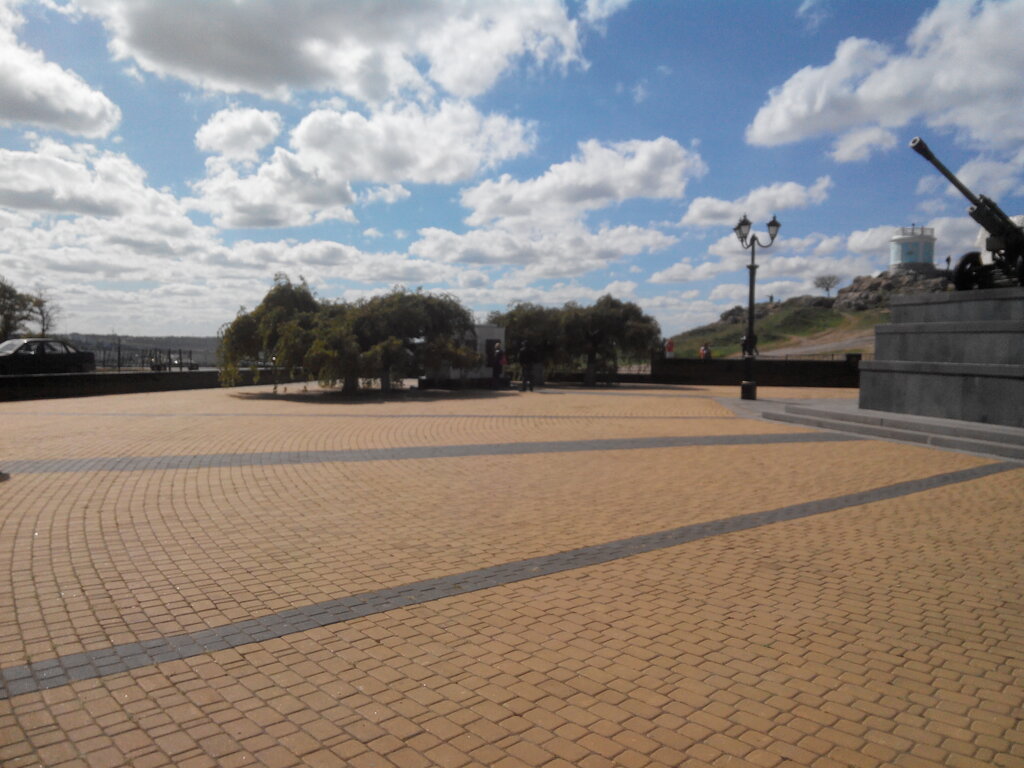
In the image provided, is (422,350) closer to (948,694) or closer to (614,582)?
(614,582)

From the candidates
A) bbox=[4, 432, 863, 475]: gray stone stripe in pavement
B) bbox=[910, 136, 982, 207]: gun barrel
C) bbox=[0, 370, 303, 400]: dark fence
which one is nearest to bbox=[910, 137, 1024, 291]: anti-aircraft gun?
bbox=[910, 136, 982, 207]: gun barrel

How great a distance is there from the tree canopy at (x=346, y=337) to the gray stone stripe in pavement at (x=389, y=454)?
11.1m

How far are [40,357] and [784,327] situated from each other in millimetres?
98705

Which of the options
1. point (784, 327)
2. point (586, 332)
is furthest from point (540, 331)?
point (784, 327)

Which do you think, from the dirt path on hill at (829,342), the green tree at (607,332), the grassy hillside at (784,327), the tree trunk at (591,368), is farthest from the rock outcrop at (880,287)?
the tree trunk at (591,368)

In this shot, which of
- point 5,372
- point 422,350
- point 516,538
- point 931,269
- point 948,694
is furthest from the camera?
point 931,269

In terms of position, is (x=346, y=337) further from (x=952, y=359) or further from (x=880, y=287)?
(x=880, y=287)

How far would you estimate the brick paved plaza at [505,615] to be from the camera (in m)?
3.18

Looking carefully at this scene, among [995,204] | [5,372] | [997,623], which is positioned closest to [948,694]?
[997,623]

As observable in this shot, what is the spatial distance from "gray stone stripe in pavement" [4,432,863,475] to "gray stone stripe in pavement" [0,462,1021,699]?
465 cm

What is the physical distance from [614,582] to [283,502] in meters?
3.84

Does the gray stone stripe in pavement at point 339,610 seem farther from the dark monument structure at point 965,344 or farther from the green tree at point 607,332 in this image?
the green tree at point 607,332

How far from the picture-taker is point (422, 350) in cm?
2445

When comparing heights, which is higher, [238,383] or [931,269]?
[931,269]
